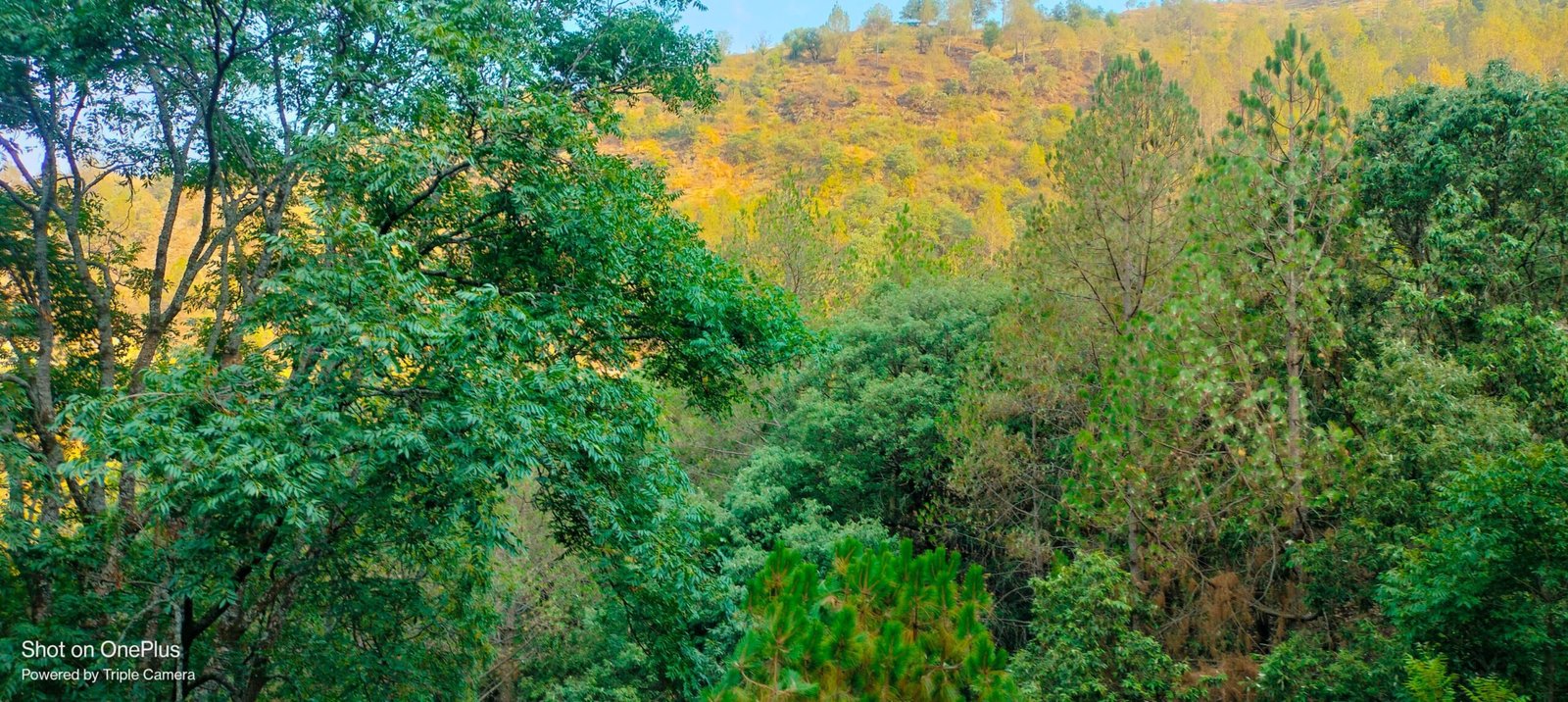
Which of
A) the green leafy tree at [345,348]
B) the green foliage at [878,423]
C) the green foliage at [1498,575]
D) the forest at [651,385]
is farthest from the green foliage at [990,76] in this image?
the green foliage at [1498,575]

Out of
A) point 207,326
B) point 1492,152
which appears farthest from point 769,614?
point 1492,152

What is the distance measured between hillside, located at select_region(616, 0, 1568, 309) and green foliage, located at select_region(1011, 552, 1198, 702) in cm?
1346

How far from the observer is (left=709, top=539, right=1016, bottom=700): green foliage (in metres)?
4.12

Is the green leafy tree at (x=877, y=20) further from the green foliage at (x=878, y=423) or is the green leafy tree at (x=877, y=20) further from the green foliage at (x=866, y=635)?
the green foliage at (x=866, y=635)

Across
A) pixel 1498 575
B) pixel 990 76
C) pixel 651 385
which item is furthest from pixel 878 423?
pixel 990 76

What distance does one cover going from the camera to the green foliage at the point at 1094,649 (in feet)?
27.2

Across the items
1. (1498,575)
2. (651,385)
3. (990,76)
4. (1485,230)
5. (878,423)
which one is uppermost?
(990,76)

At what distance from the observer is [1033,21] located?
87.9 meters

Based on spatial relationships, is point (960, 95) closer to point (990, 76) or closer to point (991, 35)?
point (990, 76)

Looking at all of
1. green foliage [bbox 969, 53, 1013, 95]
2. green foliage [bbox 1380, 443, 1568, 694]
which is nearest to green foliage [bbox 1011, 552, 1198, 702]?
green foliage [bbox 1380, 443, 1568, 694]

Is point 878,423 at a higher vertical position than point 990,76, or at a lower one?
lower

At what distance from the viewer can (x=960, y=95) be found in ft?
241

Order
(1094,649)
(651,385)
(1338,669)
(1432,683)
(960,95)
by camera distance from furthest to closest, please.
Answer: (960,95), (1094,649), (651,385), (1338,669), (1432,683)

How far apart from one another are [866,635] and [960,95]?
244ft
